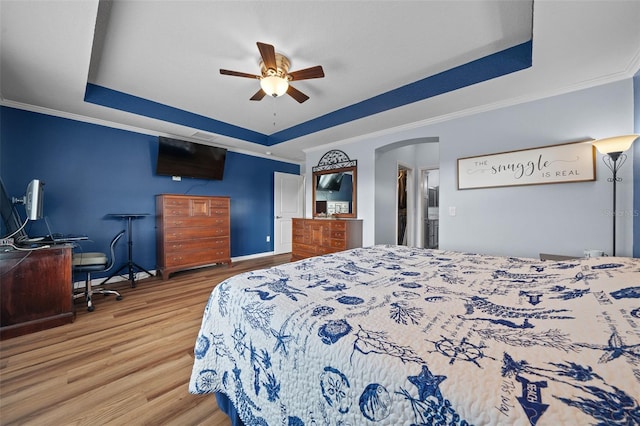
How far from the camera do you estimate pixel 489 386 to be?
543 mm

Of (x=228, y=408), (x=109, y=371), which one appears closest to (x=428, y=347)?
(x=228, y=408)

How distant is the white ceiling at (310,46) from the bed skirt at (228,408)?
2.51 metres

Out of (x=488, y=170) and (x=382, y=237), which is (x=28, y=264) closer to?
(x=382, y=237)

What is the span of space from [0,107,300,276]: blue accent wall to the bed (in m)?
Result: 3.43

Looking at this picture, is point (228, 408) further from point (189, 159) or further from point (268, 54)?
point (189, 159)

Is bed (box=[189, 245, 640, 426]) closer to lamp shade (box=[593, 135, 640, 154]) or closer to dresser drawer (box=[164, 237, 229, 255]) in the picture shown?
lamp shade (box=[593, 135, 640, 154])

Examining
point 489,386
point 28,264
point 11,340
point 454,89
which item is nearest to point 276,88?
point 454,89

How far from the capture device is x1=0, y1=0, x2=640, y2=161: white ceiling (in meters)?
1.69

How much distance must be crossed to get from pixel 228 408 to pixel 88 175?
3866mm

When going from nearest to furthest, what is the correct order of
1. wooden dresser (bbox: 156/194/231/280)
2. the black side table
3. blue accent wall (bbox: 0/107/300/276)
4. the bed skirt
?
the bed skirt, blue accent wall (bbox: 0/107/300/276), the black side table, wooden dresser (bbox: 156/194/231/280)

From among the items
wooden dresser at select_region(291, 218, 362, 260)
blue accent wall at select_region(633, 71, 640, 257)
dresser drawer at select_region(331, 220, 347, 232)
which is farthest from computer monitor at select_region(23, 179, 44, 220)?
blue accent wall at select_region(633, 71, 640, 257)

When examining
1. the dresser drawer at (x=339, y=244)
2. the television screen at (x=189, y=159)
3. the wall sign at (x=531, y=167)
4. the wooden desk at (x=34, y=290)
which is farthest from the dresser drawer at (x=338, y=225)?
the wooden desk at (x=34, y=290)

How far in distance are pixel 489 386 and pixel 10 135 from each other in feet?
16.2

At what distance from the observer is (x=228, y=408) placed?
125 cm
